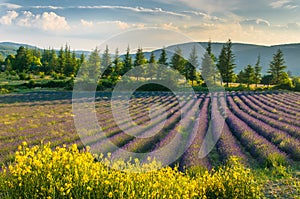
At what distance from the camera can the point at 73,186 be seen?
3.53m

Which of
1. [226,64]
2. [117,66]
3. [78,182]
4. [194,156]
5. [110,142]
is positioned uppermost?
[226,64]

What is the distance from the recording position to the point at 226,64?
5038 centimetres

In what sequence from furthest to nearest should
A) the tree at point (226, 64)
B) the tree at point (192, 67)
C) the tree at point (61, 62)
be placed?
the tree at point (61, 62)
the tree at point (226, 64)
the tree at point (192, 67)

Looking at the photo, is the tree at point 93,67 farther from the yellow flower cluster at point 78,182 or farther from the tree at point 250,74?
the yellow flower cluster at point 78,182

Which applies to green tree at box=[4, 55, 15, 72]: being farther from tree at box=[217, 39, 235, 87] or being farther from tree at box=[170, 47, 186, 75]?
tree at box=[217, 39, 235, 87]

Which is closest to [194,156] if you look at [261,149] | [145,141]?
[145,141]

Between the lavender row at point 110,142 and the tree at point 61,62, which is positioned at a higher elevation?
the tree at point 61,62

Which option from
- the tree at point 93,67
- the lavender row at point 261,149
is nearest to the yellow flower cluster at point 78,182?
the lavender row at point 261,149

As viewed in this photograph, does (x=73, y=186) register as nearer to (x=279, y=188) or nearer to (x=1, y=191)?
(x=1, y=191)

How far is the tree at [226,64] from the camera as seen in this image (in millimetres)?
50156

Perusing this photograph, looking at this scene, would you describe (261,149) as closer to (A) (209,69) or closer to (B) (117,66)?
(A) (209,69)

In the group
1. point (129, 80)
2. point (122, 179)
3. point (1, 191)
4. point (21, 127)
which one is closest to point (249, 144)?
point (122, 179)

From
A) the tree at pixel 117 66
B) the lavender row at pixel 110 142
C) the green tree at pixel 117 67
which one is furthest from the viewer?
the tree at pixel 117 66

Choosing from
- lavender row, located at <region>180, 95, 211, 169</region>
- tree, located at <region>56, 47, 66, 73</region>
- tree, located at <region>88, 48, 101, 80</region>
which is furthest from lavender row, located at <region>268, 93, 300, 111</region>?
tree, located at <region>56, 47, 66, 73</region>
